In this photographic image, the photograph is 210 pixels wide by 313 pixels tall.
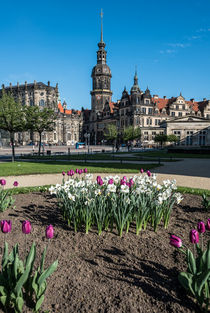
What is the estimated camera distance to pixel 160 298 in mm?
2547

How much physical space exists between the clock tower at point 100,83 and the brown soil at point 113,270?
286ft

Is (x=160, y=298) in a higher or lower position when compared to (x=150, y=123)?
lower

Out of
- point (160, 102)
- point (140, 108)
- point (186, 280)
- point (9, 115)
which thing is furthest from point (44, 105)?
point (186, 280)

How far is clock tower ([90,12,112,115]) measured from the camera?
286 feet

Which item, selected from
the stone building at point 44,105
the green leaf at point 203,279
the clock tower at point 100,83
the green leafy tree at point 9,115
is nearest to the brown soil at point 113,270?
the green leaf at point 203,279

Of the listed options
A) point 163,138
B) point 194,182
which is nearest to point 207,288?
point 194,182

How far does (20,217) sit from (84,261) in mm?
2526

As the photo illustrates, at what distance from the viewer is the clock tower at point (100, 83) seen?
87.1m

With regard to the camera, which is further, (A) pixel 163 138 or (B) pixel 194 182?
(A) pixel 163 138

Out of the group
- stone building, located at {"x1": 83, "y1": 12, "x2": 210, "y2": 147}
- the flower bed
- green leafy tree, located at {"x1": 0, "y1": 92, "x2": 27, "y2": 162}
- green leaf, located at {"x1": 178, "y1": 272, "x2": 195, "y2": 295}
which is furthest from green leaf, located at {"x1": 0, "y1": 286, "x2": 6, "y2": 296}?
stone building, located at {"x1": 83, "y1": 12, "x2": 210, "y2": 147}

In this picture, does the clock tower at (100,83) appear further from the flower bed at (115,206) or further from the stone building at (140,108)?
the flower bed at (115,206)

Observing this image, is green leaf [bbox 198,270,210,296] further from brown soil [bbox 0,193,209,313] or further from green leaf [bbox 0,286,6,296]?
green leaf [bbox 0,286,6,296]

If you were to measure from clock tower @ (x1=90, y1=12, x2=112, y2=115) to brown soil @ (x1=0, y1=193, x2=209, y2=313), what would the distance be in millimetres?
87301

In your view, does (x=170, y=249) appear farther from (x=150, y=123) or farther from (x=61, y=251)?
(x=150, y=123)
